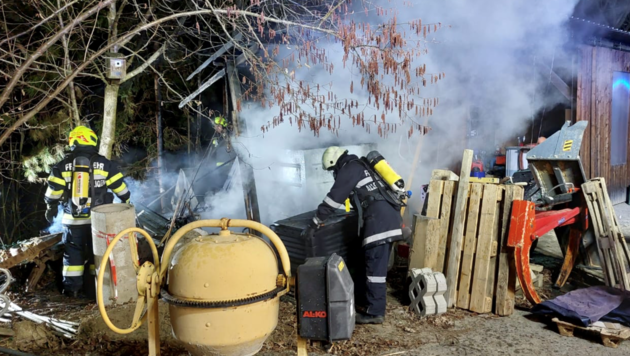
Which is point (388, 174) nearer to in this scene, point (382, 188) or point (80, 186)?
point (382, 188)

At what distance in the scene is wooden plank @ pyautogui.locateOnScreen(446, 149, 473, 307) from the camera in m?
5.04

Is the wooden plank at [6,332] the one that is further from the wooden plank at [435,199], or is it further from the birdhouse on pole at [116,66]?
the wooden plank at [435,199]

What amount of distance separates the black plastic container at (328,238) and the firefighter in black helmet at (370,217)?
0.38 metres

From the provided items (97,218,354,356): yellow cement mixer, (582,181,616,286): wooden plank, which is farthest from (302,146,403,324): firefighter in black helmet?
(582,181,616,286): wooden plank

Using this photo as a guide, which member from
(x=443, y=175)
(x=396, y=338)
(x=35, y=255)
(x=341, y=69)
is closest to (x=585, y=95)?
(x=341, y=69)

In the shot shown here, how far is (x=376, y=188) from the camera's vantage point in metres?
4.89

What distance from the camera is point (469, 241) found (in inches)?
199

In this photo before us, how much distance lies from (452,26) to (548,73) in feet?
7.34

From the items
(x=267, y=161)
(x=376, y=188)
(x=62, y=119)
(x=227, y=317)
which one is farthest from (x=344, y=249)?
(x=62, y=119)

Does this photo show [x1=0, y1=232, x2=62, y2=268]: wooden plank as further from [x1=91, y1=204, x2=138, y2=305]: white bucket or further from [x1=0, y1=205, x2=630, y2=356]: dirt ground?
[x1=91, y1=204, x2=138, y2=305]: white bucket

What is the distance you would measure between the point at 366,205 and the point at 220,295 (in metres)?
2.53

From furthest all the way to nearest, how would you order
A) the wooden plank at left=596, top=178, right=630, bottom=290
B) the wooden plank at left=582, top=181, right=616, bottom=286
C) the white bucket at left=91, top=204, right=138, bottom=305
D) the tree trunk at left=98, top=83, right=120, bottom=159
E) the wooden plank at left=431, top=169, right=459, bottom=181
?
the tree trunk at left=98, top=83, right=120, bottom=159 < the wooden plank at left=431, top=169, right=459, bottom=181 < the wooden plank at left=582, top=181, right=616, bottom=286 < the wooden plank at left=596, top=178, right=630, bottom=290 < the white bucket at left=91, top=204, right=138, bottom=305

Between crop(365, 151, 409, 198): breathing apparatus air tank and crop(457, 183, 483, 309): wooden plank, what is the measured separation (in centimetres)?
78

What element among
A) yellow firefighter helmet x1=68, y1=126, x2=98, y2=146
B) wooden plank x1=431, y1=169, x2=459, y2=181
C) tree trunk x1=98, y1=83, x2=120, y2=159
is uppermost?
tree trunk x1=98, y1=83, x2=120, y2=159
